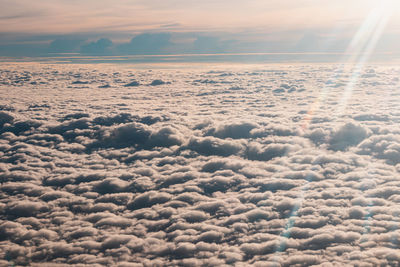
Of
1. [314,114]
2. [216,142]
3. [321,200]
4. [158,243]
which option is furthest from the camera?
[314,114]

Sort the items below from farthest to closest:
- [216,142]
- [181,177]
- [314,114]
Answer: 1. [314,114]
2. [216,142]
3. [181,177]

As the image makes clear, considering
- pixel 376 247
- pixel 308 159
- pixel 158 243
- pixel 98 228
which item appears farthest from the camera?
pixel 308 159

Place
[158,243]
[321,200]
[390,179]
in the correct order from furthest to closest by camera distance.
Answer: [390,179]
[321,200]
[158,243]

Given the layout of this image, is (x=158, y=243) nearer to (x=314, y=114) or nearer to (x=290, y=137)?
(x=290, y=137)

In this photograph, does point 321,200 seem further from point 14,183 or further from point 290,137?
point 14,183

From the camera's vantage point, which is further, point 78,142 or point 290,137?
point 78,142

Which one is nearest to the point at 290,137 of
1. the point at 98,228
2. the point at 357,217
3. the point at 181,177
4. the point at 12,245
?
the point at 181,177

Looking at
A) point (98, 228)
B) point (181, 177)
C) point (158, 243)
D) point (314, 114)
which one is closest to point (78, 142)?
point (181, 177)

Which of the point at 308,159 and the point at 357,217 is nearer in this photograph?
the point at 357,217
